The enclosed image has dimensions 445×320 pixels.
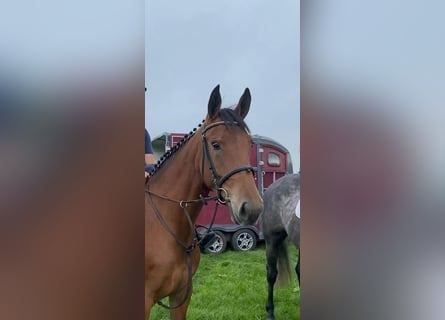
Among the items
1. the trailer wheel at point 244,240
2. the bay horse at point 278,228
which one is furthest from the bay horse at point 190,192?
the trailer wheel at point 244,240

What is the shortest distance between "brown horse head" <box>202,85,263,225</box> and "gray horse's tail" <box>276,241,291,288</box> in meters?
1.36

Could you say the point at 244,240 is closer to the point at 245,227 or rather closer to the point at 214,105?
the point at 245,227

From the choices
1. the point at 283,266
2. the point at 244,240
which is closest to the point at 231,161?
the point at 283,266

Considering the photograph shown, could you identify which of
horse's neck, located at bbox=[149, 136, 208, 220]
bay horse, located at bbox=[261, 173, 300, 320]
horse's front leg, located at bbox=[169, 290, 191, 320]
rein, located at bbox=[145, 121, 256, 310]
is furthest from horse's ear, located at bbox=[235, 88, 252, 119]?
bay horse, located at bbox=[261, 173, 300, 320]

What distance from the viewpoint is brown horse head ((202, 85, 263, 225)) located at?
1.38 metres

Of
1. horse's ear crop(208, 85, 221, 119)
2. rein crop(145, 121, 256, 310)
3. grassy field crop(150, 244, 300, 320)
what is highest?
horse's ear crop(208, 85, 221, 119)

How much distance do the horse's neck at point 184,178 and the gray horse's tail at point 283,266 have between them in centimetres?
130

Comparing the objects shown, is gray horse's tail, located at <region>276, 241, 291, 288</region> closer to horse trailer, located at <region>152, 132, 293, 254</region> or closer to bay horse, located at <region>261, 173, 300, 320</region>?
bay horse, located at <region>261, 173, 300, 320</region>

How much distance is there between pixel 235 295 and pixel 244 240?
1556mm

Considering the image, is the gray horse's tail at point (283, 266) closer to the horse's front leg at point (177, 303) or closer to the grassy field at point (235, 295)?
the grassy field at point (235, 295)
